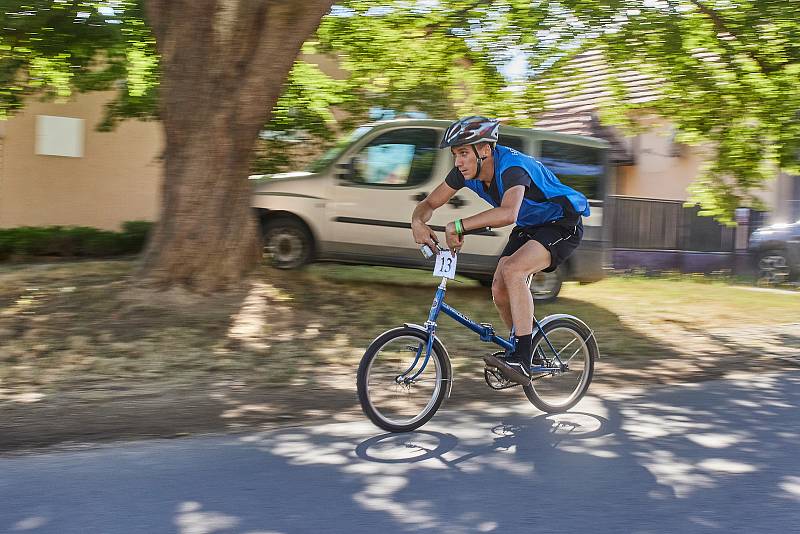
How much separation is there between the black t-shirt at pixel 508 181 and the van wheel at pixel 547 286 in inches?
200

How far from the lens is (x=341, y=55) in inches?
526

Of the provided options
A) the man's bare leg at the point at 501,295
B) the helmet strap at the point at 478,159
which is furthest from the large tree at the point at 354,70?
the helmet strap at the point at 478,159

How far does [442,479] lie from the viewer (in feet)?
15.9

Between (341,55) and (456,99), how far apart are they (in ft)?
5.53

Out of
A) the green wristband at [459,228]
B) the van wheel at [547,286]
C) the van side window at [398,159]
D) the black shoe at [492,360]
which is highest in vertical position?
the van side window at [398,159]

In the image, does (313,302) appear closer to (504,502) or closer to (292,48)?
(292,48)

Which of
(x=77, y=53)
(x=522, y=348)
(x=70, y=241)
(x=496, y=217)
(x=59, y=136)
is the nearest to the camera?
(x=496, y=217)

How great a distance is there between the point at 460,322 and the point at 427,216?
73 centimetres

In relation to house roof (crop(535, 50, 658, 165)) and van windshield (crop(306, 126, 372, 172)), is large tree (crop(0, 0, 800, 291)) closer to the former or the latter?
house roof (crop(535, 50, 658, 165))

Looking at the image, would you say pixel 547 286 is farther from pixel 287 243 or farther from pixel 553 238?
pixel 553 238

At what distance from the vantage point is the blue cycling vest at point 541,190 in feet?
19.4

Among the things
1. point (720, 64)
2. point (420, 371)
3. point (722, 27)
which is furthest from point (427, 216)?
point (720, 64)

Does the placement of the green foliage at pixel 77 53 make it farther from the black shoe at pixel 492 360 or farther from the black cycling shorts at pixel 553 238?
the black shoe at pixel 492 360

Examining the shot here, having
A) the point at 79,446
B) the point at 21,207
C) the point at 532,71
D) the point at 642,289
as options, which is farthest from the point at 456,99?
the point at 79,446
